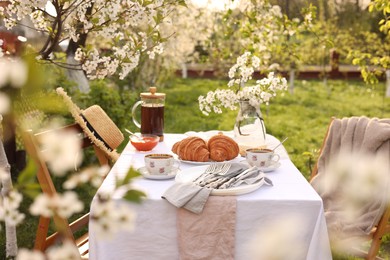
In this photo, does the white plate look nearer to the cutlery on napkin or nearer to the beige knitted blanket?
the cutlery on napkin

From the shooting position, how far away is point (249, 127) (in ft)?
9.77

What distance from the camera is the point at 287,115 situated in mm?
10438

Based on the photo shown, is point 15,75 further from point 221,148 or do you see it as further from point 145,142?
point 145,142

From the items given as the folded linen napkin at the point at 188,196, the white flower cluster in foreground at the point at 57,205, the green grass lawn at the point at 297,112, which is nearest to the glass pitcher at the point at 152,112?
the folded linen napkin at the point at 188,196

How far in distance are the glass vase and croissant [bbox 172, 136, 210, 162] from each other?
34 centimetres

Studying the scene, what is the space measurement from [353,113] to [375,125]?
782 cm

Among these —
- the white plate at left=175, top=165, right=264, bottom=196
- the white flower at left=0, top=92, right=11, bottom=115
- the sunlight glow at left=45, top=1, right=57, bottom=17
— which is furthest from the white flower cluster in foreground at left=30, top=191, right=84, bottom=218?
the sunlight glow at left=45, top=1, right=57, bottom=17

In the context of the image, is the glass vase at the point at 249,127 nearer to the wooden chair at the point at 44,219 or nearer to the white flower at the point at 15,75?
the wooden chair at the point at 44,219

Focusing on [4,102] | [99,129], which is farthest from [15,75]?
[99,129]

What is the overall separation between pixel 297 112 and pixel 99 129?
8.04m

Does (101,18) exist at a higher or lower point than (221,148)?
higher

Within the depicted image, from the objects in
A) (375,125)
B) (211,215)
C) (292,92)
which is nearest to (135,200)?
(211,215)

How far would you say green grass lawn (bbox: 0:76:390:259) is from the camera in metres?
8.00

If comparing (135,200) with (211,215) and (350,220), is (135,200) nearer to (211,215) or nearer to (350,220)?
(211,215)
